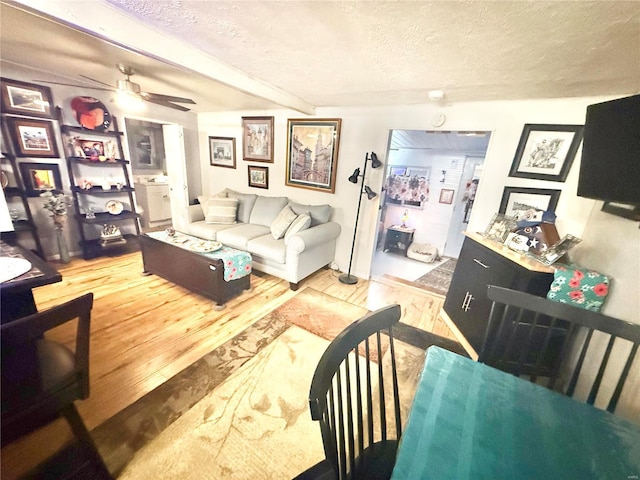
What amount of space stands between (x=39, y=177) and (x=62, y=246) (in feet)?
2.72

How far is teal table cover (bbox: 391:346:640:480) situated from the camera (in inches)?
25.8

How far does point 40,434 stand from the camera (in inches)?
50.5

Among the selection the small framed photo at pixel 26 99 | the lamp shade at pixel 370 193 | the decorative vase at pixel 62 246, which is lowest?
the decorative vase at pixel 62 246

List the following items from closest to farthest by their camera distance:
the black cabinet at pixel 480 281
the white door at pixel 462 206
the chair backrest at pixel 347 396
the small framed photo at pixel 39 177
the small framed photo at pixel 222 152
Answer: the chair backrest at pixel 347 396 < the black cabinet at pixel 480 281 < the small framed photo at pixel 39 177 < the small framed photo at pixel 222 152 < the white door at pixel 462 206

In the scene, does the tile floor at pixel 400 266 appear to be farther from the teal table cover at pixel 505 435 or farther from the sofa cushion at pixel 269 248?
the teal table cover at pixel 505 435

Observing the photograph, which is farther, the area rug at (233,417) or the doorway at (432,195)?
the doorway at (432,195)

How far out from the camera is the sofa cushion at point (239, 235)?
304cm

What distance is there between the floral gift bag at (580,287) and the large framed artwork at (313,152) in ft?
7.86

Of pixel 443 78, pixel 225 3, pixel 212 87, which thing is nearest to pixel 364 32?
pixel 225 3

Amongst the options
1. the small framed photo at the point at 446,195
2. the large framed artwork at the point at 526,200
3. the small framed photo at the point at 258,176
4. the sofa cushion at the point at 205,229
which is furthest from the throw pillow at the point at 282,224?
the small framed photo at the point at 446,195

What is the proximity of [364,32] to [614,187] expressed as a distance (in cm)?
155

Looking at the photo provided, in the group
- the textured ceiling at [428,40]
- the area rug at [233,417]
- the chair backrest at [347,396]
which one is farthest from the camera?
the area rug at [233,417]

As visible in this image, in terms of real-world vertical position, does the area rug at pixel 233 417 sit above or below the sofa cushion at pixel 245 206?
below

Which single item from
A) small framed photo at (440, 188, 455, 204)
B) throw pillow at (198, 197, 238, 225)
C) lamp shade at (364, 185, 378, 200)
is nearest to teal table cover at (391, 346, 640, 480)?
lamp shade at (364, 185, 378, 200)
